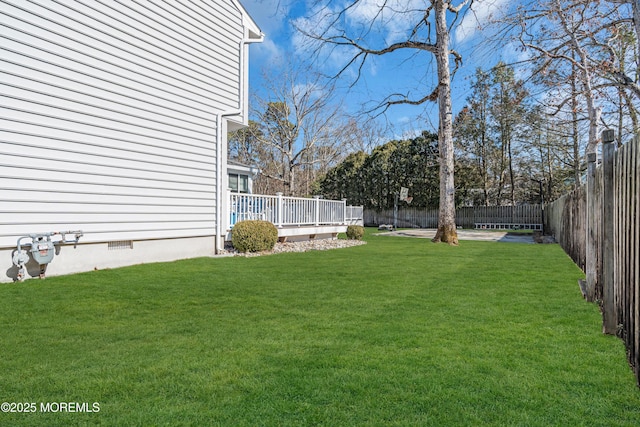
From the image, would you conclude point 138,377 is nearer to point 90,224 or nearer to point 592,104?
point 90,224

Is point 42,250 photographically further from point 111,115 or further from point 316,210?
point 316,210

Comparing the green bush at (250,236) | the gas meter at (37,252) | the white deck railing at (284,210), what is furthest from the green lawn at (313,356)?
the white deck railing at (284,210)

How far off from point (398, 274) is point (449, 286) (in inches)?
47.5

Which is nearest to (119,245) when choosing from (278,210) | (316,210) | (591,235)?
(278,210)

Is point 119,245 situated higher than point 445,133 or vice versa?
point 445,133

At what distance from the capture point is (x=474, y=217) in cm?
2684

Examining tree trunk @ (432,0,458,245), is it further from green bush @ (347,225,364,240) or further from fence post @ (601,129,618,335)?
fence post @ (601,129,618,335)

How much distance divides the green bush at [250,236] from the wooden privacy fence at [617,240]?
6963 mm

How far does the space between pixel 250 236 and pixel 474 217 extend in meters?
21.1

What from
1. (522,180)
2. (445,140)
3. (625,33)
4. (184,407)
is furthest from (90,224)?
(522,180)

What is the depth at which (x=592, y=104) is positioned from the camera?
12523 millimetres

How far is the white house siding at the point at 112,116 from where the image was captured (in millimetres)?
5871

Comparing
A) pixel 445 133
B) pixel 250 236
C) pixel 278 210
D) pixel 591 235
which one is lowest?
pixel 250 236

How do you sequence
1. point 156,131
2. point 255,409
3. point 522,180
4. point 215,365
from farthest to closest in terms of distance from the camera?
1. point 522,180
2. point 156,131
3. point 215,365
4. point 255,409
